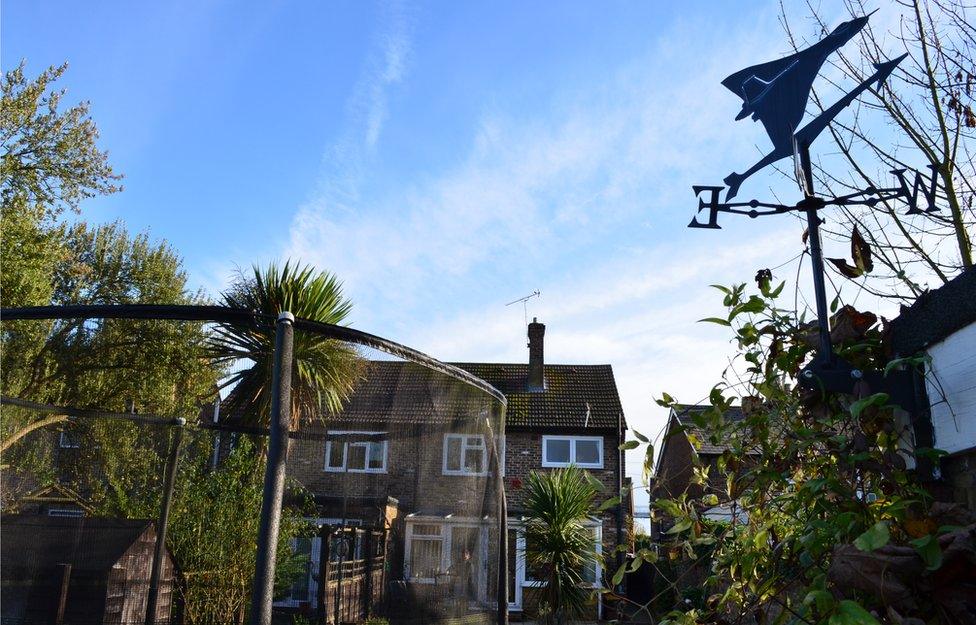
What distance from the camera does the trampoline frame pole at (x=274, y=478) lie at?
2346 millimetres

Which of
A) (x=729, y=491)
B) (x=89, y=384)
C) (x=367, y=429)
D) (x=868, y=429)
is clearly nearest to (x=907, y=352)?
(x=868, y=429)

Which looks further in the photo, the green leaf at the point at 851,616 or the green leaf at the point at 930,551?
the green leaf at the point at 930,551

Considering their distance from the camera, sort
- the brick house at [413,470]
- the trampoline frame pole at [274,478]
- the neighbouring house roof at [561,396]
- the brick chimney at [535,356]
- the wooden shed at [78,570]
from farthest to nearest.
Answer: the brick chimney at [535,356]
the neighbouring house roof at [561,396]
the brick house at [413,470]
the wooden shed at [78,570]
the trampoline frame pole at [274,478]

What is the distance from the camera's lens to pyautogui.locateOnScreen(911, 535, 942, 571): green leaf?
1.31 metres

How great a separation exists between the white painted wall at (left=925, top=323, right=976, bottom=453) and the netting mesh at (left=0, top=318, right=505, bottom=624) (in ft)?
6.65

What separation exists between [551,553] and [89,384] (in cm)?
1000

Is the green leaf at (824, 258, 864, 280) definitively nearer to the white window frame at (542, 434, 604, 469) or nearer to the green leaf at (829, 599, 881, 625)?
the green leaf at (829, 599, 881, 625)

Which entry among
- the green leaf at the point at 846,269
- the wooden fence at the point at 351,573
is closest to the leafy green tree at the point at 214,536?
the wooden fence at the point at 351,573

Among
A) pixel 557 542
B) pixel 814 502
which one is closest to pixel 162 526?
pixel 814 502

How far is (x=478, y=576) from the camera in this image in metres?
3.78

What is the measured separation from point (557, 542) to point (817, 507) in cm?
1094

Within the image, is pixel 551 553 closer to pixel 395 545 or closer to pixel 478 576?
pixel 478 576

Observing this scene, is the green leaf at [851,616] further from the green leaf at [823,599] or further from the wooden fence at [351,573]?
the wooden fence at [351,573]

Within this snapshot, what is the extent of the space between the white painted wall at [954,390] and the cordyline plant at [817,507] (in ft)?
0.25
